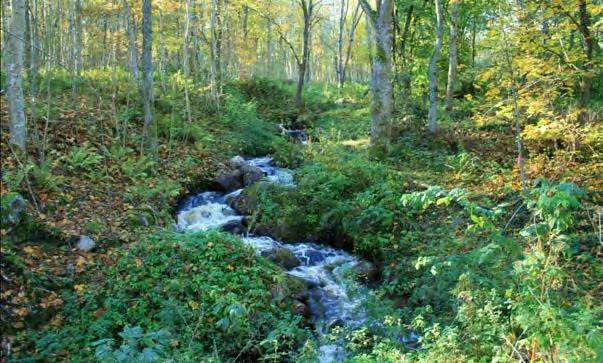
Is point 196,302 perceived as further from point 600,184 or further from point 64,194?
point 600,184

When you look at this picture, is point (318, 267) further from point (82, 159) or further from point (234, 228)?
point (82, 159)

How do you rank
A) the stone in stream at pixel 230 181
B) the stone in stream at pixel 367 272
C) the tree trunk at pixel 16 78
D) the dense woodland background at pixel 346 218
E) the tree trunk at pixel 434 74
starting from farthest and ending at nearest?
the tree trunk at pixel 434 74 → the stone in stream at pixel 230 181 → the tree trunk at pixel 16 78 → the stone in stream at pixel 367 272 → the dense woodland background at pixel 346 218

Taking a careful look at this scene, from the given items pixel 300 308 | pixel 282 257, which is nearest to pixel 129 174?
pixel 282 257

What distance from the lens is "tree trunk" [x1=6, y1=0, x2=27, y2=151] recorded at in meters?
8.54

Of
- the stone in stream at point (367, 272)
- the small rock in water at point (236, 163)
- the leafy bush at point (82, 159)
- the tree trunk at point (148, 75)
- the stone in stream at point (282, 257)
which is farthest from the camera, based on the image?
the small rock in water at point (236, 163)

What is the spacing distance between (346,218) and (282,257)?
5.51 ft

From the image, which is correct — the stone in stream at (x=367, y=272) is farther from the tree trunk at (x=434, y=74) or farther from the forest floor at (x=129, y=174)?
the tree trunk at (x=434, y=74)

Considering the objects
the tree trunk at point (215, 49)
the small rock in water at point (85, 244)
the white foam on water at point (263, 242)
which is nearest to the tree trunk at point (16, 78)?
the small rock in water at point (85, 244)

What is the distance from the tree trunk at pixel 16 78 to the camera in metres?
8.54

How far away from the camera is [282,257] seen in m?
8.51

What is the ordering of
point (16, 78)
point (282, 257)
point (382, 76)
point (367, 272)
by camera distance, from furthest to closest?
point (382, 76), point (16, 78), point (282, 257), point (367, 272)

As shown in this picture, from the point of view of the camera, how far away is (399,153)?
12.5 m

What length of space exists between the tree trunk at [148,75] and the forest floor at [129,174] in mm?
398

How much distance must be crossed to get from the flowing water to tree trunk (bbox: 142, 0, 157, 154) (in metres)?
2.02
